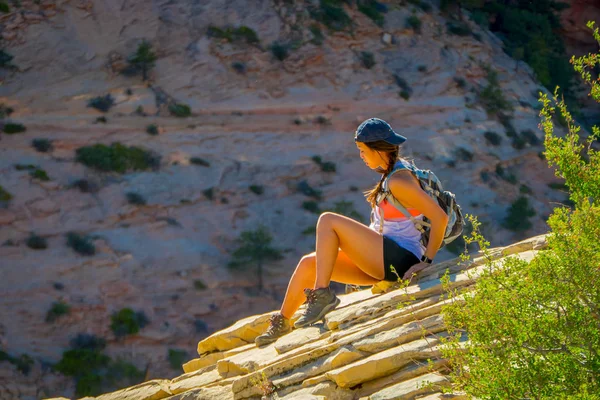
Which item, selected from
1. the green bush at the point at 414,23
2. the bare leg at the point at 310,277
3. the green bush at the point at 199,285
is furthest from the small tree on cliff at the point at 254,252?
the bare leg at the point at 310,277

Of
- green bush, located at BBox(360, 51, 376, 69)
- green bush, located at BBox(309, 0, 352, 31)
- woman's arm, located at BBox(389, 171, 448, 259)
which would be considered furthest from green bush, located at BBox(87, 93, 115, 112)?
woman's arm, located at BBox(389, 171, 448, 259)

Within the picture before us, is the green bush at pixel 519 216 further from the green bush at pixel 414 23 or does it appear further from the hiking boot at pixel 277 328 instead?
the hiking boot at pixel 277 328

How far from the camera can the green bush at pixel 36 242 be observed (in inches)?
686

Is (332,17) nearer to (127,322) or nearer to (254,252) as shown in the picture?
(254,252)

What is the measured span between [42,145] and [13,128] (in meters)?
0.89

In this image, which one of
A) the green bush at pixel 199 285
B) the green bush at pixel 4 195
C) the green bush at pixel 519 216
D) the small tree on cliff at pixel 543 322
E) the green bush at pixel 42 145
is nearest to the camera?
the small tree on cliff at pixel 543 322

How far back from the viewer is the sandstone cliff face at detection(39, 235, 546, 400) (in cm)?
415

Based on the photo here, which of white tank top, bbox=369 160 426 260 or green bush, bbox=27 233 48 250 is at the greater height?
white tank top, bbox=369 160 426 260

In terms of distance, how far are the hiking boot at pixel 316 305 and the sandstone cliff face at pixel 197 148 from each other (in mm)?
11819

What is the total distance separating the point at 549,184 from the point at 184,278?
10.8 meters

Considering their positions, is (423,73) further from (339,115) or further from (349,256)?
(349,256)

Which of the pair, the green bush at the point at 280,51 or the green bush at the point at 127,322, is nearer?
the green bush at the point at 127,322

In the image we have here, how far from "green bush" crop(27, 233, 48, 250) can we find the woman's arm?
1408 centimetres

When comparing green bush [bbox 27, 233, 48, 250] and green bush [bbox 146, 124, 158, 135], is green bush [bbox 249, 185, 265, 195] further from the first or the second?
green bush [bbox 27, 233, 48, 250]
